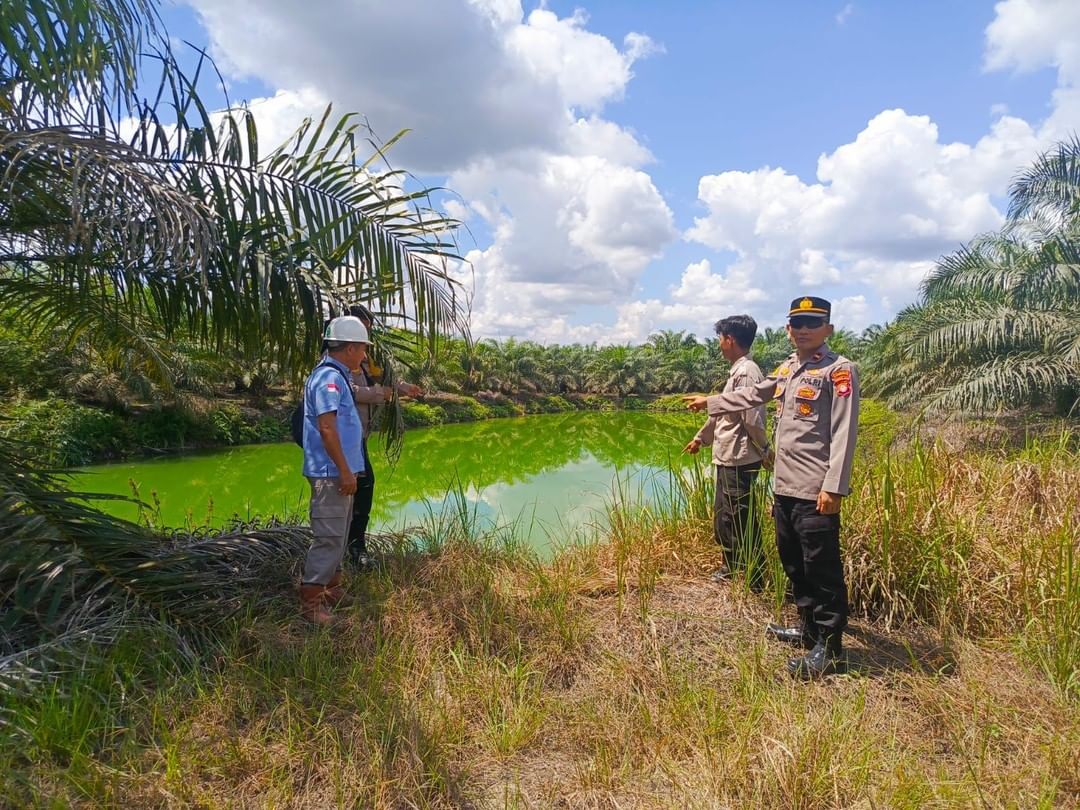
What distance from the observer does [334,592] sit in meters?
3.21

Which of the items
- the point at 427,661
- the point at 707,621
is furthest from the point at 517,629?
the point at 707,621

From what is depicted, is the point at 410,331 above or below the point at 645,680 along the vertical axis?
above

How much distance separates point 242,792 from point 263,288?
1.83 m

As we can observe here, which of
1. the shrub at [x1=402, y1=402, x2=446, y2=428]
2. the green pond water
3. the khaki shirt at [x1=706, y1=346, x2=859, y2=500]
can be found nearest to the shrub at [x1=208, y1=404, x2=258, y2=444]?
the green pond water

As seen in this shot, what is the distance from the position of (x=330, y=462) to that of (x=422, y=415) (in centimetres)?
2021

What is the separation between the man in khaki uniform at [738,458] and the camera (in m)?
3.42

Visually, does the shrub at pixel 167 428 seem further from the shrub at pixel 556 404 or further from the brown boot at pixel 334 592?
the shrub at pixel 556 404

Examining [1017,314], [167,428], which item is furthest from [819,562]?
[167,428]

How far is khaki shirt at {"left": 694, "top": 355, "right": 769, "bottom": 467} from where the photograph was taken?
3410mm

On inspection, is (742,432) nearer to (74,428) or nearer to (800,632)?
(800,632)

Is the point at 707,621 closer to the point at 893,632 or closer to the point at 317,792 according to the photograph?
the point at 893,632

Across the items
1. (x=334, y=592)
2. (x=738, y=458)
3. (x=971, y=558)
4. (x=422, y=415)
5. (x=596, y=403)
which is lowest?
(x=596, y=403)

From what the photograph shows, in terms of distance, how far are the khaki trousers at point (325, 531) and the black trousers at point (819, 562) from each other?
1.97 meters

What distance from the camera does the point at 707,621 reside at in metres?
3.10
